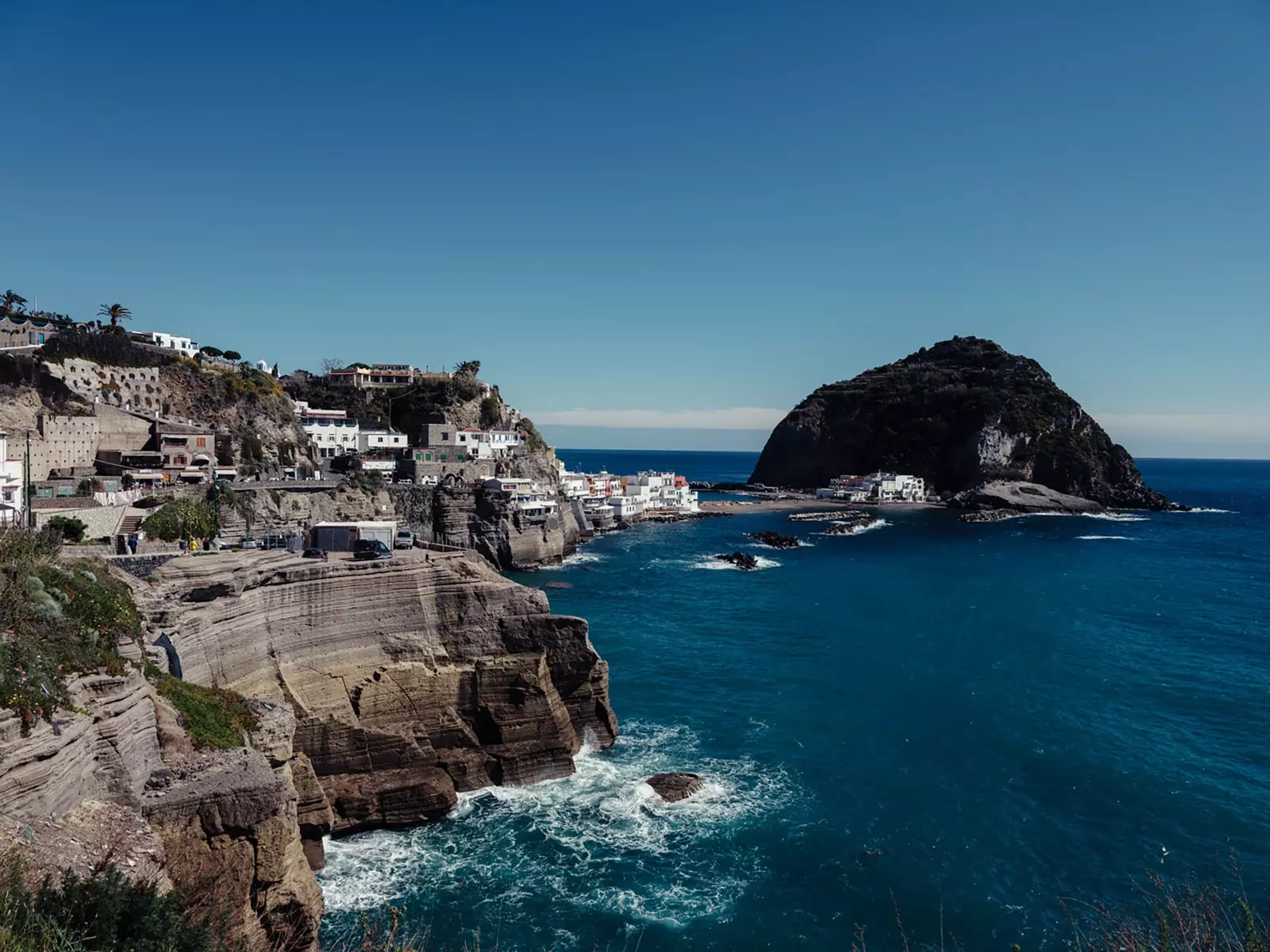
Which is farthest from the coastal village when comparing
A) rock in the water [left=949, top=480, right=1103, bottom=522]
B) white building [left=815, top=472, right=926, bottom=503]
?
rock in the water [left=949, top=480, right=1103, bottom=522]

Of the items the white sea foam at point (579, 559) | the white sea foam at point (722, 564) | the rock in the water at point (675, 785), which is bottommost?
the rock in the water at point (675, 785)

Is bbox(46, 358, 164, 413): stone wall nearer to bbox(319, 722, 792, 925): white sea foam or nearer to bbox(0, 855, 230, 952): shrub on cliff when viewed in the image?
bbox(319, 722, 792, 925): white sea foam

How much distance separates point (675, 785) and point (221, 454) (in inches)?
1826

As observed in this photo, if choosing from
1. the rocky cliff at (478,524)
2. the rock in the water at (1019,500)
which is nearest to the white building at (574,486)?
the rocky cliff at (478,524)

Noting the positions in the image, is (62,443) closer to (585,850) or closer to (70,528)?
(70,528)

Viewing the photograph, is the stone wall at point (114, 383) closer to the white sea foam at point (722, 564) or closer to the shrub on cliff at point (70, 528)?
the shrub on cliff at point (70, 528)

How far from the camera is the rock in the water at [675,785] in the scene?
25297 millimetres

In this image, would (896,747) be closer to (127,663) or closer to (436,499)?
(127,663)

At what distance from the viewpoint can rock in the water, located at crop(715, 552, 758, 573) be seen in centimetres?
7031

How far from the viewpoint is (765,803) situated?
2484 cm

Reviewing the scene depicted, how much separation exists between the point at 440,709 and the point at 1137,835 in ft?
72.5

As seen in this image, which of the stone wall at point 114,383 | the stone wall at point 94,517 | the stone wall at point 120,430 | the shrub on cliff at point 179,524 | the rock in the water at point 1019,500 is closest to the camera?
the stone wall at point 94,517

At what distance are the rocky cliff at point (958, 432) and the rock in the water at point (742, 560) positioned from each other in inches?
3287

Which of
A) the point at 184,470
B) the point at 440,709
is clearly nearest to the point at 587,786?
the point at 440,709
